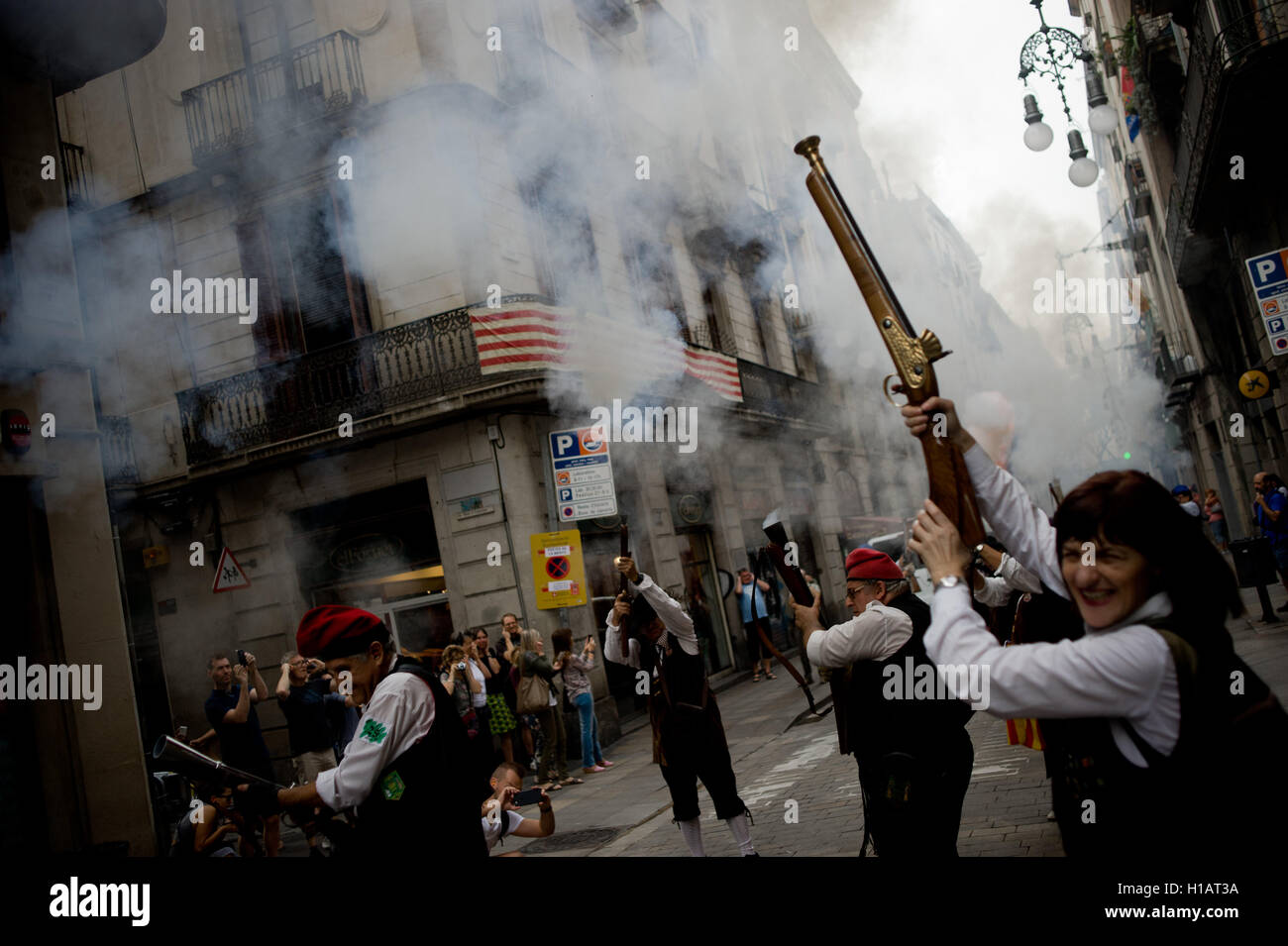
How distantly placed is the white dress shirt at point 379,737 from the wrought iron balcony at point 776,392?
40.3 ft

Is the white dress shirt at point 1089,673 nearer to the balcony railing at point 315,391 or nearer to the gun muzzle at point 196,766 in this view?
the gun muzzle at point 196,766

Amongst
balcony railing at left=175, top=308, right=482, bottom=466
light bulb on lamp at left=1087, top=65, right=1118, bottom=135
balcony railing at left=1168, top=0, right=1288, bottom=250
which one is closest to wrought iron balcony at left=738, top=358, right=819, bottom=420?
balcony railing at left=175, top=308, right=482, bottom=466

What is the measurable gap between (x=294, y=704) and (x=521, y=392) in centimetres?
416

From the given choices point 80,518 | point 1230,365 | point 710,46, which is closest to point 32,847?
point 80,518

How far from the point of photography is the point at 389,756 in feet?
8.13

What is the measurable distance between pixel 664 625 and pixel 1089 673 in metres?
3.34

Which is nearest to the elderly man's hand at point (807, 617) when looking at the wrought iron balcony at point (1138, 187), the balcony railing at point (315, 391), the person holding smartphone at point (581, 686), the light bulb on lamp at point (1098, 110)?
the person holding smartphone at point (581, 686)

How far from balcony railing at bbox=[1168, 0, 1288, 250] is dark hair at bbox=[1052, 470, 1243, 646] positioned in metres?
8.46

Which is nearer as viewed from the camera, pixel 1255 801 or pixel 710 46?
pixel 1255 801

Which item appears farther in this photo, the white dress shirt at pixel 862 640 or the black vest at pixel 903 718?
the white dress shirt at pixel 862 640

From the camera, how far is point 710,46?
12.8m

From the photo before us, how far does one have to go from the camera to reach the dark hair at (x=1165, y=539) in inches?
56.0

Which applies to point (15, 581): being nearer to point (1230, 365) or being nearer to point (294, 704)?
point (294, 704)

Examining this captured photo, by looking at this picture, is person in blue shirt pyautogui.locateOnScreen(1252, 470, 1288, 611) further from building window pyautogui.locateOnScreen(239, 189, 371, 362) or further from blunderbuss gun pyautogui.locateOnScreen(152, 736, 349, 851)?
building window pyautogui.locateOnScreen(239, 189, 371, 362)
